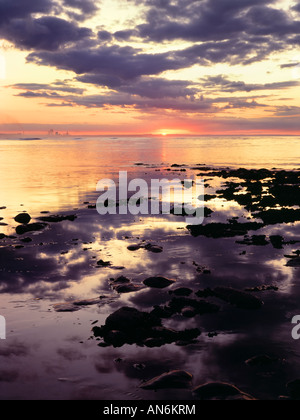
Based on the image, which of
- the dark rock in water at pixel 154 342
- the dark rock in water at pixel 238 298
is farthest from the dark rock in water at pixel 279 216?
the dark rock in water at pixel 154 342

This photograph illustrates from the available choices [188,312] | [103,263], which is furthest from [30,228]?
[188,312]

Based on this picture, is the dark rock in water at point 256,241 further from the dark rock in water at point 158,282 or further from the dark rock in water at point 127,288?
the dark rock in water at point 127,288

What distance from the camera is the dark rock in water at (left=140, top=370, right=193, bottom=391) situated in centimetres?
1119

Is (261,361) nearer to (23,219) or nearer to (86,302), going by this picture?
(86,302)

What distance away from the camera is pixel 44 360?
494 inches

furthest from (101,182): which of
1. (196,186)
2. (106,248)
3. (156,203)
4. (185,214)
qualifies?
(106,248)

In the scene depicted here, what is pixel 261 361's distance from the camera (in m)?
12.3

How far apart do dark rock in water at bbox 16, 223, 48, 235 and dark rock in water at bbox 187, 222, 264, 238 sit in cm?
1254

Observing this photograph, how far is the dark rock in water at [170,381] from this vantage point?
11.2 metres

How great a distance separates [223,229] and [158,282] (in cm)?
1297

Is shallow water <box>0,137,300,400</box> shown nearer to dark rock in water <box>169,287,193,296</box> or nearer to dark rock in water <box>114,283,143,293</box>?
dark rock in water <box>114,283,143,293</box>

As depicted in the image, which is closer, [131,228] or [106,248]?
[106,248]

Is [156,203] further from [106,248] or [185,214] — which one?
[106,248]
